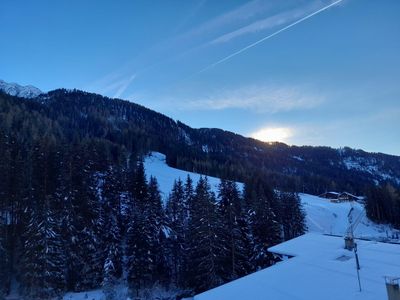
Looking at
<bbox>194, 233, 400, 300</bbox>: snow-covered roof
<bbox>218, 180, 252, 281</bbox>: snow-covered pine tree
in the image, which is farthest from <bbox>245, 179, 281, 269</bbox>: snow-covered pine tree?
<bbox>194, 233, 400, 300</bbox>: snow-covered roof

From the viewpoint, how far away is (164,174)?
11269 cm

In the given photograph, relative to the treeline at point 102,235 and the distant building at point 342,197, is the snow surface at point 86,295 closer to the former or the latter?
the treeline at point 102,235

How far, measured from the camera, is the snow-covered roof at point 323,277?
14945 millimetres

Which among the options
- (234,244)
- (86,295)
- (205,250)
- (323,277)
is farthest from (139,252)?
(323,277)

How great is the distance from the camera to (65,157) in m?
48.2

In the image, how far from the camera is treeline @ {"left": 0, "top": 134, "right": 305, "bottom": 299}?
37.3 meters

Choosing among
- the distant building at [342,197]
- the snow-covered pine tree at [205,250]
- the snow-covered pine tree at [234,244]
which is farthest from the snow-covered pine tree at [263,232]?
the distant building at [342,197]

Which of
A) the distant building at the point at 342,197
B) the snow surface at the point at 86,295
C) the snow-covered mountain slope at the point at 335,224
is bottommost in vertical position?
the snow surface at the point at 86,295

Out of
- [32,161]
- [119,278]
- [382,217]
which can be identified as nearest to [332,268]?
[119,278]

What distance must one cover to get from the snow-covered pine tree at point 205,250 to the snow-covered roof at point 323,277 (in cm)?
1715

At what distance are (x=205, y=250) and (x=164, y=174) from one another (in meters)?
75.2

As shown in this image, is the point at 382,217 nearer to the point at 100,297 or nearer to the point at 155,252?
the point at 155,252

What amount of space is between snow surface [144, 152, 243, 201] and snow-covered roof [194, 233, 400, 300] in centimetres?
6229

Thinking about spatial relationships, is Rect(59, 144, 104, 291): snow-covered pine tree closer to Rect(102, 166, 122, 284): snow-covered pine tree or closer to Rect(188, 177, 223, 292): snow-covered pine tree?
Rect(102, 166, 122, 284): snow-covered pine tree
